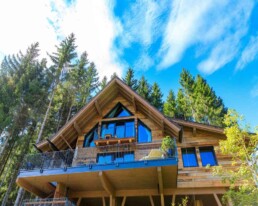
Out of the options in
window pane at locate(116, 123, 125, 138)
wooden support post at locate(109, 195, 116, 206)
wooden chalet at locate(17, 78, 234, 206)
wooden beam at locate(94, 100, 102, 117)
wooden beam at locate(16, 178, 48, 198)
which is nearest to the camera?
wooden chalet at locate(17, 78, 234, 206)

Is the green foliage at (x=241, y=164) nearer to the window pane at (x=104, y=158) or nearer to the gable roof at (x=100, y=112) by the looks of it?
the gable roof at (x=100, y=112)

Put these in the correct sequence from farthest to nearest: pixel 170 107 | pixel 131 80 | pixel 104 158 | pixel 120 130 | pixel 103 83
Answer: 1. pixel 103 83
2. pixel 131 80
3. pixel 170 107
4. pixel 120 130
5. pixel 104 158

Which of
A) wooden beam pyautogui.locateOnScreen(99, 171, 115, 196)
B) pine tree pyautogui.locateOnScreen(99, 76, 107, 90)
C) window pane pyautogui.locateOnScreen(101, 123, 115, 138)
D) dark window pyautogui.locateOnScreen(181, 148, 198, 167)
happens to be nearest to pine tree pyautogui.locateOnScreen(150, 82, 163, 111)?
pine tree pyautogui.locateOnScreen(99, 76, 107, 90)

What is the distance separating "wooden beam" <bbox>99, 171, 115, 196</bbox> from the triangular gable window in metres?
4.41

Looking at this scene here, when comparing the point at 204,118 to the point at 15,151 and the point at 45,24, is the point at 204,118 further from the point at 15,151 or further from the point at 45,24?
the point at 15,151

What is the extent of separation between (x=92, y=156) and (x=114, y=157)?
125 cm

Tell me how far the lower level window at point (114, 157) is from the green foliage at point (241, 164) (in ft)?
13.7

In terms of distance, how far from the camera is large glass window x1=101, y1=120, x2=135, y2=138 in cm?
1173

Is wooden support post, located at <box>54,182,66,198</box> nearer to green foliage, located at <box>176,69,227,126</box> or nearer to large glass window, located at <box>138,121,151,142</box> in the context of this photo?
large glass window, located at <box>138,121,151,142</box>

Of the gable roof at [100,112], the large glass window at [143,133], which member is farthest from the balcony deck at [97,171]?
the gable roof at [100,112]

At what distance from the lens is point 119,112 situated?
1299 centimetres

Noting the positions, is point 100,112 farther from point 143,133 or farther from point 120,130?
point 143,133

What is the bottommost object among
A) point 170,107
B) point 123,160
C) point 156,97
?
point 123,160

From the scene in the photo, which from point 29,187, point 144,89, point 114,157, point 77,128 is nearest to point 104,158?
point 114,157
